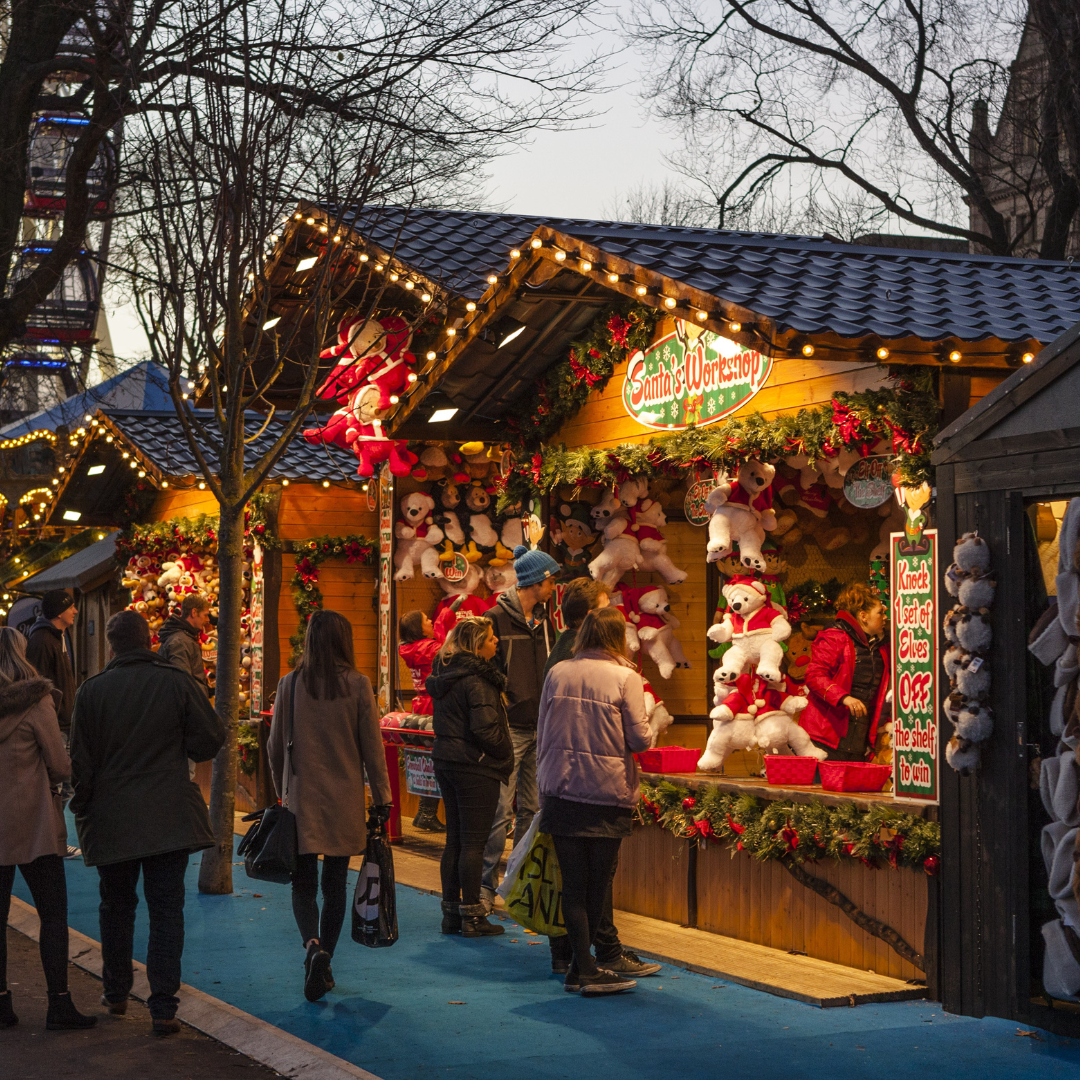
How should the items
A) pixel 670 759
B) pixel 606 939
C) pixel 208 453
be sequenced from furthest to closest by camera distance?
1. pixel 208 453
2. pixel 670 759
3. pixel 606 939

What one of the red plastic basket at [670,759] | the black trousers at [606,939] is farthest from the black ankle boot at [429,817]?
the black trousers at [606,939]

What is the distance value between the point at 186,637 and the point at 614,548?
312 centimetres

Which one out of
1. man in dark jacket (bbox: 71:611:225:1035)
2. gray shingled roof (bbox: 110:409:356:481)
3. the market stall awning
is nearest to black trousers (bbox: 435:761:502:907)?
man in dark jacket (bbox: 71:611:225:1035)

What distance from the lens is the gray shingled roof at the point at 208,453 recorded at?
51.3ft

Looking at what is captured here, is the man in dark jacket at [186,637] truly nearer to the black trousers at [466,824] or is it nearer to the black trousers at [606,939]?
the black trousers at [466,824]

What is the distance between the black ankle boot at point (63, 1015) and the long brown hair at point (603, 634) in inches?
108

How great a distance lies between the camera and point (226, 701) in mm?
10188

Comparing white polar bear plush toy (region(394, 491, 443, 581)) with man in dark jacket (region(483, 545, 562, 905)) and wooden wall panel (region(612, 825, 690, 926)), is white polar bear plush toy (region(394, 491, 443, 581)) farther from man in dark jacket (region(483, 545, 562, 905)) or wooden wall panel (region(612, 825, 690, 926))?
wooden wall panel (region(612, 825, 690, 926))

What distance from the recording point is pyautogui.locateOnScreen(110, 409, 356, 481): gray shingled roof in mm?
15625

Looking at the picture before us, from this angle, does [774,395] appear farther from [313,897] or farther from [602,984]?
[313,897]

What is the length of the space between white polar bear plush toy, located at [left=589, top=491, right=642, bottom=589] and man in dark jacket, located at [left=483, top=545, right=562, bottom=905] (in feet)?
3.30

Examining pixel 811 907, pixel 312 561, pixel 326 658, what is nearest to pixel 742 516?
pixel 811 907

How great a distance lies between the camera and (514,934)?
8.78 metres

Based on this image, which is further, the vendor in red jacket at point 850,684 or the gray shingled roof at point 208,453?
the gray shingled roof at point 208,453
